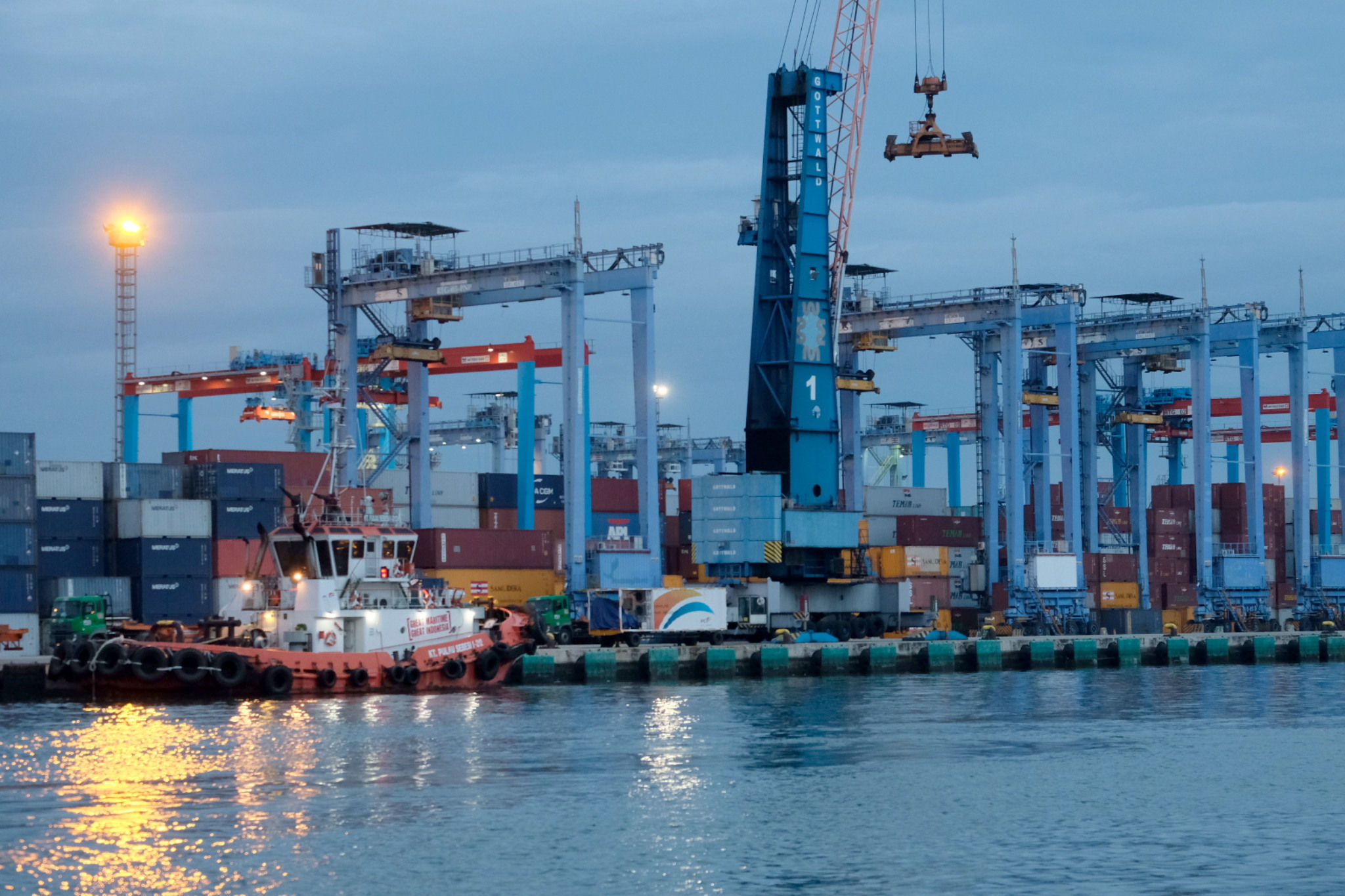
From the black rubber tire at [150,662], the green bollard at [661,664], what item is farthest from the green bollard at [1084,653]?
the black rubber tire at [150,662]

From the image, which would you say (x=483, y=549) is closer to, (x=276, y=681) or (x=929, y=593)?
(x=929, y=593)

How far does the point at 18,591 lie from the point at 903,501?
5011 centimetres

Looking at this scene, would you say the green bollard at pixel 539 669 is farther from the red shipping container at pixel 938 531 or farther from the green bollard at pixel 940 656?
the red shipping container at pixel 938 531

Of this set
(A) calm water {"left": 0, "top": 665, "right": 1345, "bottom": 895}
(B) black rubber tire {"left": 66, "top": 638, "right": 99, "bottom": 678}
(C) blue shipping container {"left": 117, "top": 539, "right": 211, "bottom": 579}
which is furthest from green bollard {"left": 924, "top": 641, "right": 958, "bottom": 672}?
(B) black rubber tire {"left": 66, "top": 638, "right": 99, "bottom": 678}

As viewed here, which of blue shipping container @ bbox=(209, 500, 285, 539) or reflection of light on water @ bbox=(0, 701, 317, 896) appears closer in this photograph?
reflection of light on water @ bbox=(0, 701, 317, 896)

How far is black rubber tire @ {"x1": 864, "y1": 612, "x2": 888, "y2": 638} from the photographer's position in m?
75.0

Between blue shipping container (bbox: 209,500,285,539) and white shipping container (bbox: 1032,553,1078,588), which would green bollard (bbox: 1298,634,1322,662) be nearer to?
white shipping container (bbox: 1032,553,1078,588)

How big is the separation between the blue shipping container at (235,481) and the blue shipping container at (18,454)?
22.2 feet

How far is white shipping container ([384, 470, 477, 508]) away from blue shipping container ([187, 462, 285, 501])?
1489 centimetres

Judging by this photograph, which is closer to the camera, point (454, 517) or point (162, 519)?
point (162, 519)

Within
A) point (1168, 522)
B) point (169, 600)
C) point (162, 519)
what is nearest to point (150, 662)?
point (169, 600)

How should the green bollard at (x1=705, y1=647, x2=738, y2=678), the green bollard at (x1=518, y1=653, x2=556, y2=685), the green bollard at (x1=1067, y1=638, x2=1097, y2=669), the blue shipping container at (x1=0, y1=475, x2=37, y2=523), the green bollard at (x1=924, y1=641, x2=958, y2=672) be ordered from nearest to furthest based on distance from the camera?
the green bollard at (x1=518, y1=653, x2=556, y2=685)
the blue shipping container at (x1=0, y1=475, x2=37, y2=523)
the green bollard at (x1=705, y1=647, x2=738, y2=678)
the green bollard at (x1=924, y1=641, x2=958, y2=672)
the green bollard at (x1=1067, y1=638, x2=1097, y2=669)

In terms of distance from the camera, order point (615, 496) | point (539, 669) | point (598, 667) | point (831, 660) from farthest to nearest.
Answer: point (615, 496) → point (831, 660) → point (598, 667) → point (539, 669)

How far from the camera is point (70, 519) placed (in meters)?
61.2
